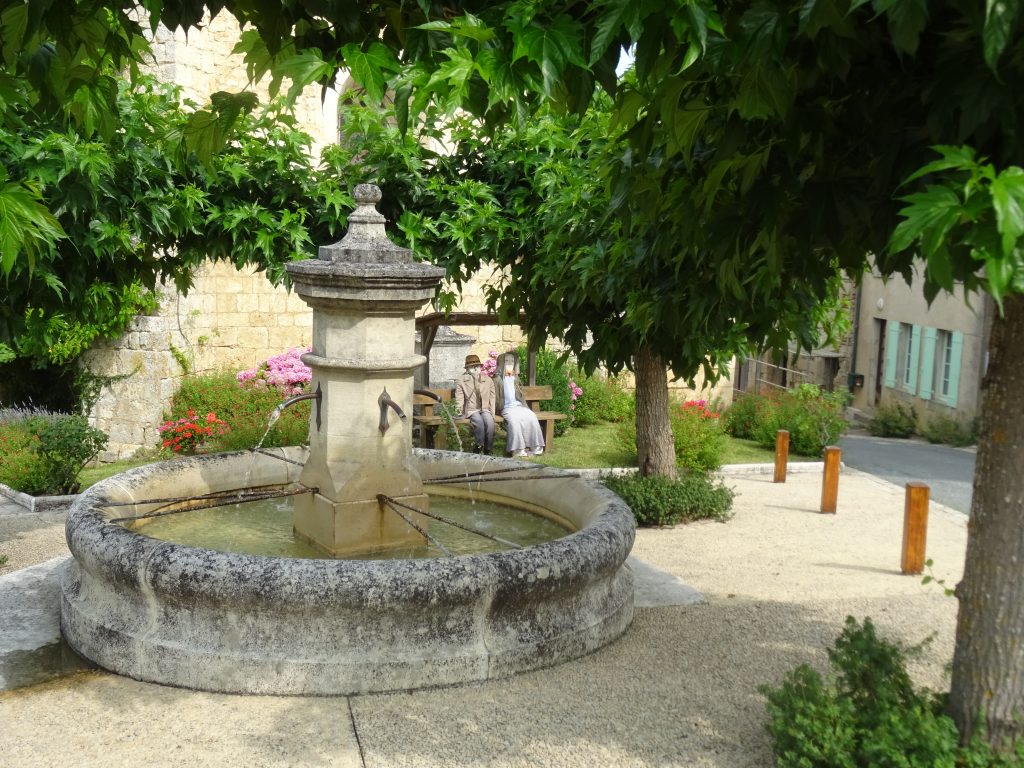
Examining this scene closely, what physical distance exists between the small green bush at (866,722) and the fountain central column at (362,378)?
2839mm

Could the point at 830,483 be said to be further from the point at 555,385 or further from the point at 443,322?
the point at 555,385

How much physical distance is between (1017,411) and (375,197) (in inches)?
157

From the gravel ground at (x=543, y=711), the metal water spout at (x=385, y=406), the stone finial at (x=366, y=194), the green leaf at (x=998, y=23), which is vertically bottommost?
the gravel ground at (x=543, y=711)

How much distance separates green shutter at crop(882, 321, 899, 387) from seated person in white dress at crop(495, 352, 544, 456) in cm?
1159

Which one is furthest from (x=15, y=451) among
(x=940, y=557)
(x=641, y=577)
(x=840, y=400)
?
(x=840, y=400)

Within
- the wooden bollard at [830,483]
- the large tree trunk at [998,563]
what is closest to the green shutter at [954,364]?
the wooden bollard at [830,483]

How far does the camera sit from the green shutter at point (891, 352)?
Answer: 21.9 metres

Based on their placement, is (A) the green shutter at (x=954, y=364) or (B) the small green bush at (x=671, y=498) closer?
(B) the small green bush at (x=671, y=498)

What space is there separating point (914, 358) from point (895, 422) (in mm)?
1684

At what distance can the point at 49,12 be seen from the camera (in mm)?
3307

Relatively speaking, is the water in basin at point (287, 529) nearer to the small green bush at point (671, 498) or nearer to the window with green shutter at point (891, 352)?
the small green bush at point (671, 498)

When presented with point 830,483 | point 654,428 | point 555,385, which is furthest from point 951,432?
point 654,428

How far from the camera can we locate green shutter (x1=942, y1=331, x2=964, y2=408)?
A: 1911cm

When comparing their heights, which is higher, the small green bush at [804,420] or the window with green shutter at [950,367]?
the window with green shutter at [950,367]
